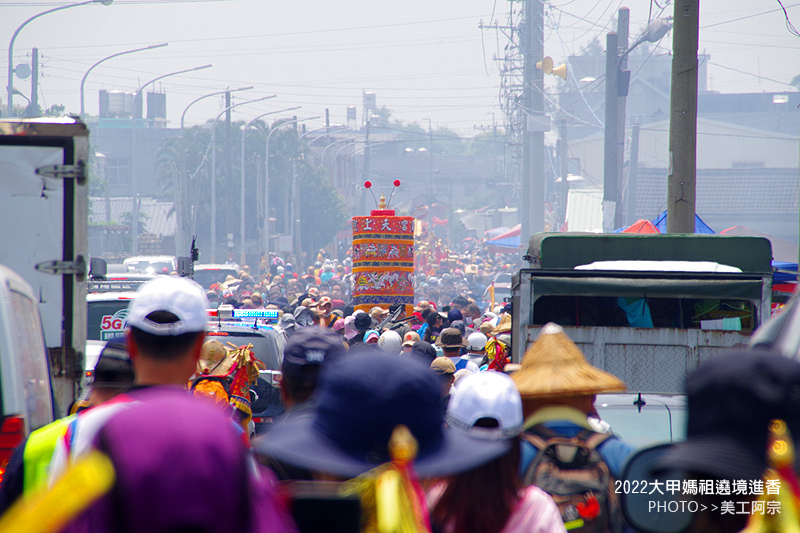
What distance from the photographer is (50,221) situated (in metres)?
6.37

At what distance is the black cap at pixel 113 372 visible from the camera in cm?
393

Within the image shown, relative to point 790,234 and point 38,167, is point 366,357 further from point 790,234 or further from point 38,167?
point 790,234

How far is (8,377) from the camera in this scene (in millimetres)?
4266

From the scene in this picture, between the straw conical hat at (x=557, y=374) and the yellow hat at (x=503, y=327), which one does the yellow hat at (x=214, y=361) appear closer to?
the straw conical hat at (x=557, y=374)

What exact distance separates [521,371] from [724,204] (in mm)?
61492

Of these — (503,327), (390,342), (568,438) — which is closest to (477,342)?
(390,342)

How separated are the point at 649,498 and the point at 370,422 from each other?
113 centimetres

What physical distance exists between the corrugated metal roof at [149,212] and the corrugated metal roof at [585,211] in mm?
38381

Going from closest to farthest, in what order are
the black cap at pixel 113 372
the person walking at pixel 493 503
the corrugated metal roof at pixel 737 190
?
the person walking at pixel 493 503
the black cap at pixel 113 372
the corrugated metal roof at pixel 737 190

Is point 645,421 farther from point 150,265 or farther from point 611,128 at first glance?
point 150,265

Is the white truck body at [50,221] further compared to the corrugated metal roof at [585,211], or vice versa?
the corrugated metal roof at [585,211]

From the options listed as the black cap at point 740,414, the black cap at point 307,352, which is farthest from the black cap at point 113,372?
the black cap at point 740,414

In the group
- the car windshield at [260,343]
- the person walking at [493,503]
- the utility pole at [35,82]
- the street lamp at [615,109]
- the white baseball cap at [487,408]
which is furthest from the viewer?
the street lamp at [615,109]

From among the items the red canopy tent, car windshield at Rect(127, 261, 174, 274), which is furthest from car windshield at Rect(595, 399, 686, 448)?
car windshield at Rect(127, 261, 174, 274)
